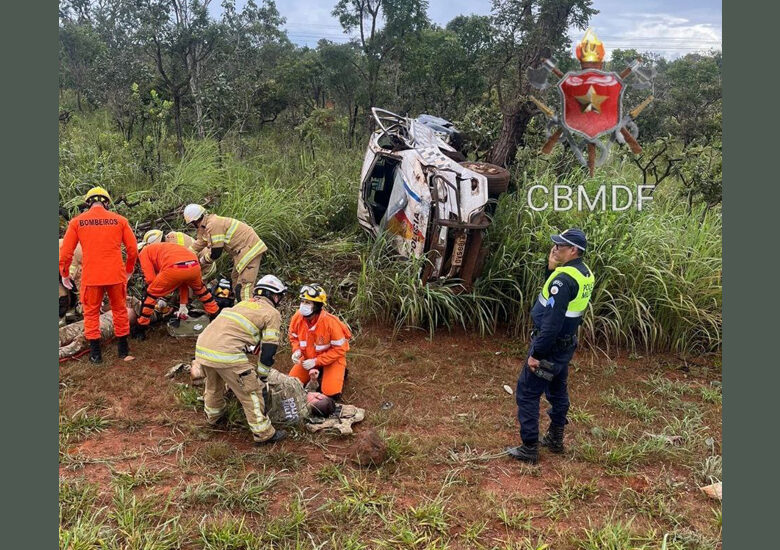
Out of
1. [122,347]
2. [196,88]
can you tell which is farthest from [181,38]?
[122,347]

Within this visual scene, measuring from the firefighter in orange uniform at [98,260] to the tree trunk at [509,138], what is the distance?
4.73 metres

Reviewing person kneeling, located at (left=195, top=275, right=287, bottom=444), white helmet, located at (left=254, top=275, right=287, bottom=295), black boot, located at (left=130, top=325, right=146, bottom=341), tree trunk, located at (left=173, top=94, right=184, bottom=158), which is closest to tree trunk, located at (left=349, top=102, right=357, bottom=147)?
tree trunk, located at (left=173, top=94, right=184, bottom=158)

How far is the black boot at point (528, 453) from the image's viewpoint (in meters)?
4.02

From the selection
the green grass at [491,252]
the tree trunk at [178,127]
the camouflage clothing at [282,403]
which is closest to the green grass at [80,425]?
the camouflage clothing at [282,403]

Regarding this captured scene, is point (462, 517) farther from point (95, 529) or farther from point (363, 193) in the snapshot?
point (363, 193)

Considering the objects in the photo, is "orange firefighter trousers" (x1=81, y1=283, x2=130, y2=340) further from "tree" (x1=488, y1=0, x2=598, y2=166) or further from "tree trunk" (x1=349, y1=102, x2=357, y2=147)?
"tree trunk" (x1=349, y1=102, x2=357, y2=147)

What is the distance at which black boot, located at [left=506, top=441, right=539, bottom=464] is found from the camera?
402 cm

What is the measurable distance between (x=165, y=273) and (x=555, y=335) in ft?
13.2

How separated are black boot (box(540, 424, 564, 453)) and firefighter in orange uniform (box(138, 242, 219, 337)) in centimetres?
389

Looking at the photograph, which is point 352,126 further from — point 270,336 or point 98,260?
point 270,336

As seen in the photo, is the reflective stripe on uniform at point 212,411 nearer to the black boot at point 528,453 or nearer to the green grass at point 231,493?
the green grass at point 231,493

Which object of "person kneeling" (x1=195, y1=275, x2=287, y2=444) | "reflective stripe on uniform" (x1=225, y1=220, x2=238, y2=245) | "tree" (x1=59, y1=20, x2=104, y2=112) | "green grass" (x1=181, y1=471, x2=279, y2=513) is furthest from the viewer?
"tree" (x1=59, y1=20, x2=104, y2=112)

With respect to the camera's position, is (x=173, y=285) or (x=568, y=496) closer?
(x=568, y=496)

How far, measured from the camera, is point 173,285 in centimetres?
590
